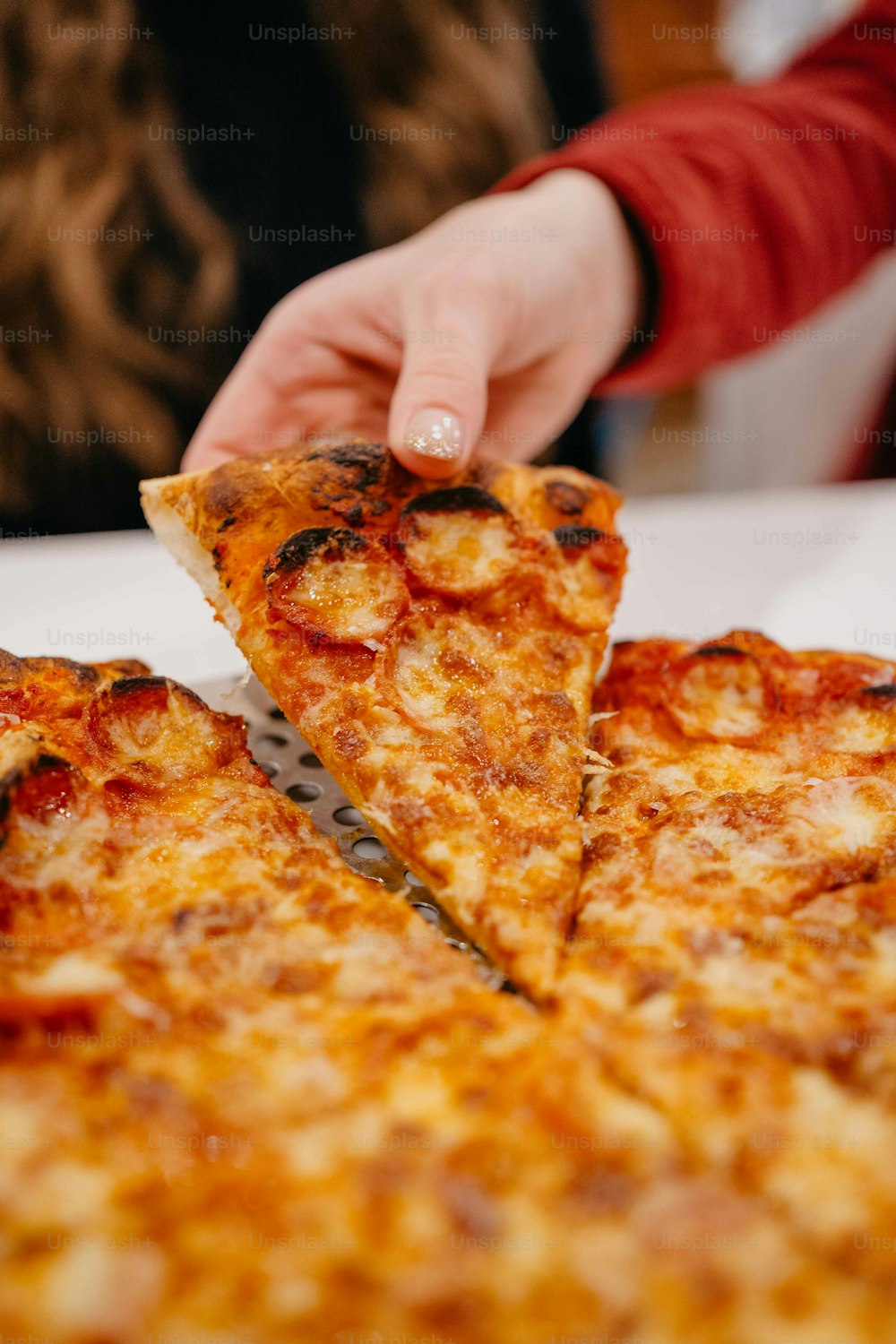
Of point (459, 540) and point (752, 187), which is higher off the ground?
A: point (752, 187)

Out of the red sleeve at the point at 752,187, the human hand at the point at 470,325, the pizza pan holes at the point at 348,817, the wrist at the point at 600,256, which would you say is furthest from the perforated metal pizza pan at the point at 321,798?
the red sleeve at the point at 752,187

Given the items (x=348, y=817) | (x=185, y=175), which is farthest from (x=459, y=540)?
(x=185, y=175)

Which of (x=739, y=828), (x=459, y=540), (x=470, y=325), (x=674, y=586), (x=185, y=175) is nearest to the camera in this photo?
(x=739, y=828)

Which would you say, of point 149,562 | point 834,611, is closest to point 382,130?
point 149,562

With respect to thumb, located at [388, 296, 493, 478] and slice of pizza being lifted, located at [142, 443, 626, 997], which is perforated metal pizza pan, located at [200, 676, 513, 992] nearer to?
slice of pizza being lifted, located at [142, 443, 626, 997]

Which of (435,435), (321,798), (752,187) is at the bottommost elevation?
(321,798)

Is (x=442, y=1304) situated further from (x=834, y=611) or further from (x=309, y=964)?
(x=834, y=611)

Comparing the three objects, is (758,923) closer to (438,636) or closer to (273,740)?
(438,636)
